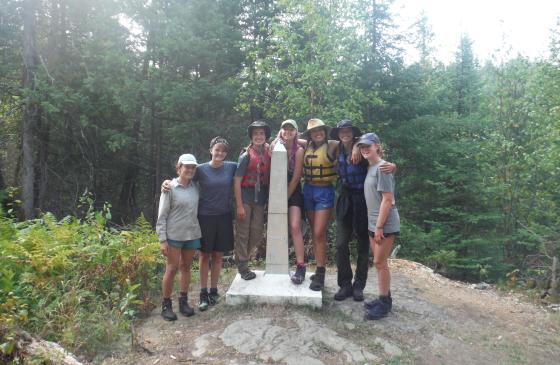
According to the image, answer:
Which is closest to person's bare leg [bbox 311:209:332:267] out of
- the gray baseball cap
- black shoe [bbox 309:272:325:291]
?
black shoe [bbox 309:272:325:291]

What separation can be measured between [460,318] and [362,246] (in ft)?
5.52

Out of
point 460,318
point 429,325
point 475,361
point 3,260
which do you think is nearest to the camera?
point 475,361

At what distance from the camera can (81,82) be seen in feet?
40.4

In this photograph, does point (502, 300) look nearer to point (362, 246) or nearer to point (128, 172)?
point (362, 246)

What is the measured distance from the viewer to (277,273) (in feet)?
18.2

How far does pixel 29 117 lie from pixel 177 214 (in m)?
9.18

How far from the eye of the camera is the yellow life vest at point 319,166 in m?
4.98

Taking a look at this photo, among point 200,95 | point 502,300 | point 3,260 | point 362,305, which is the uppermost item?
point 200,95

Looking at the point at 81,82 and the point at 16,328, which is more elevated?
the point at 81,82

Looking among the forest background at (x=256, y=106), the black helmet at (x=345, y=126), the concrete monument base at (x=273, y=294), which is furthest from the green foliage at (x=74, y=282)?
the forest background at (x=256, y=106)

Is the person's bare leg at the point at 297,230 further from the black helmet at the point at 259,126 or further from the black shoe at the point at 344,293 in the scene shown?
the black helmet at the point at 259,126

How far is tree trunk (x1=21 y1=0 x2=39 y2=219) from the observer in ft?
36.5

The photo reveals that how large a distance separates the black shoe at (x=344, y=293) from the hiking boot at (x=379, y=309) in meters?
0.40

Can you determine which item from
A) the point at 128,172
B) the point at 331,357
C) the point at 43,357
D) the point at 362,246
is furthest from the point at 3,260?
the point at 128,172
